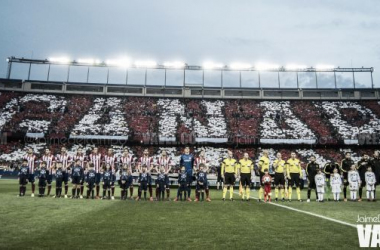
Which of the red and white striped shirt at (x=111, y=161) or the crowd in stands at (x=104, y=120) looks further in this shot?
the crowd in stands at (x=104, y=120)

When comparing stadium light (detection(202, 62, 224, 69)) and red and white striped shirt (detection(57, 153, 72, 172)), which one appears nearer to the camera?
red and white striped shirt (detection(57, 153, 72, 172))

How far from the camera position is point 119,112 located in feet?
153

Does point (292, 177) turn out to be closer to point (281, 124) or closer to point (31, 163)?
point (31, 163)

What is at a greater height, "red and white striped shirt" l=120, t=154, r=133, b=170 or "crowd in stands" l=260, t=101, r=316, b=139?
"crowd in stands" l=260, t=101, r=316, b=139

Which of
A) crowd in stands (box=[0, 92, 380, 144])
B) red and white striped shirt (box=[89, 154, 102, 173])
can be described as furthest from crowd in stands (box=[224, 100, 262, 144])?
red and white striped shirt (box=[89, 154, 102, 173])

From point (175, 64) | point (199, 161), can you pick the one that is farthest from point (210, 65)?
point (199, 161)

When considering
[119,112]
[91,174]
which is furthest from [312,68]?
[91,174]

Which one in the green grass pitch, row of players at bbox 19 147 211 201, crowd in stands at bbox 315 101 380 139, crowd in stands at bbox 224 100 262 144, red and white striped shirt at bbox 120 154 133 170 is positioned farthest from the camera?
crowd in stands at bbox 315 101 380 139

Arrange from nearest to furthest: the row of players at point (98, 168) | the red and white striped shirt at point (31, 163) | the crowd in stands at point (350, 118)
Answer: the row of players at point (98, 168), the red and white striped shirt at point (31, 163), the crowd in stands at point (350, 118)

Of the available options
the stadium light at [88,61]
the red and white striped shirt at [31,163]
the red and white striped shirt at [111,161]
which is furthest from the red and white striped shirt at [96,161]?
the stadium light at [88,61]

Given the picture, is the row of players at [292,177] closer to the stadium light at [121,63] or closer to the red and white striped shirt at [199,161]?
the red and white striped shirt at [199,161]

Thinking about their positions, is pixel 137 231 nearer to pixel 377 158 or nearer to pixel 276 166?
pixel 276 166

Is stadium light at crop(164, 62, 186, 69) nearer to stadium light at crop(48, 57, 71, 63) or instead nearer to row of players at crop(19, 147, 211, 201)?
stadium light at crop(48, 57, 71, 63)

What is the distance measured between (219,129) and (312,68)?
74.4 ft
